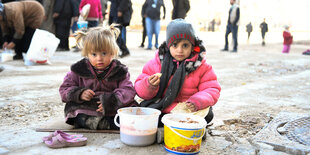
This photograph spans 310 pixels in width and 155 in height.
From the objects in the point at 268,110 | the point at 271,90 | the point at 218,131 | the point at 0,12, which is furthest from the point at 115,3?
the point at 218,131

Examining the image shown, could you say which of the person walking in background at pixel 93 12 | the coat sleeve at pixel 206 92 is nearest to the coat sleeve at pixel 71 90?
the coat sleeve at pixel 206 92

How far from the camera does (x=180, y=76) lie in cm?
248

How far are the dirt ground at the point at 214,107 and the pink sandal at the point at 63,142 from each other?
41mm

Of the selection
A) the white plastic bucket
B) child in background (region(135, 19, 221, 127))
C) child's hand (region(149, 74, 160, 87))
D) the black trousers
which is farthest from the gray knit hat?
the black trousers

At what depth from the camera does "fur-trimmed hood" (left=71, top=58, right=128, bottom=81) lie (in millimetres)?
2564

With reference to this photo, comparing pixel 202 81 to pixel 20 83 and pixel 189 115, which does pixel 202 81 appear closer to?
pixel 189 115

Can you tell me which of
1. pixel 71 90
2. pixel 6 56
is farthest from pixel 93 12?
pixel 71 90

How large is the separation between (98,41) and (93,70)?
25 centimetres

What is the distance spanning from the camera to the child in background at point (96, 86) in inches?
98.2

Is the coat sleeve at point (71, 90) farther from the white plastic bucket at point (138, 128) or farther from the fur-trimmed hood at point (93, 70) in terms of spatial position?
the white plastic bucket at point (138, 128)

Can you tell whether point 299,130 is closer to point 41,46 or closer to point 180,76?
point 180,76

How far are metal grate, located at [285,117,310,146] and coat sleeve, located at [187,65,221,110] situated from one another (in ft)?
2.13

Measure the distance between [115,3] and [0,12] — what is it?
2839 mm

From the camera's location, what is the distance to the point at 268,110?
11.2 ft
